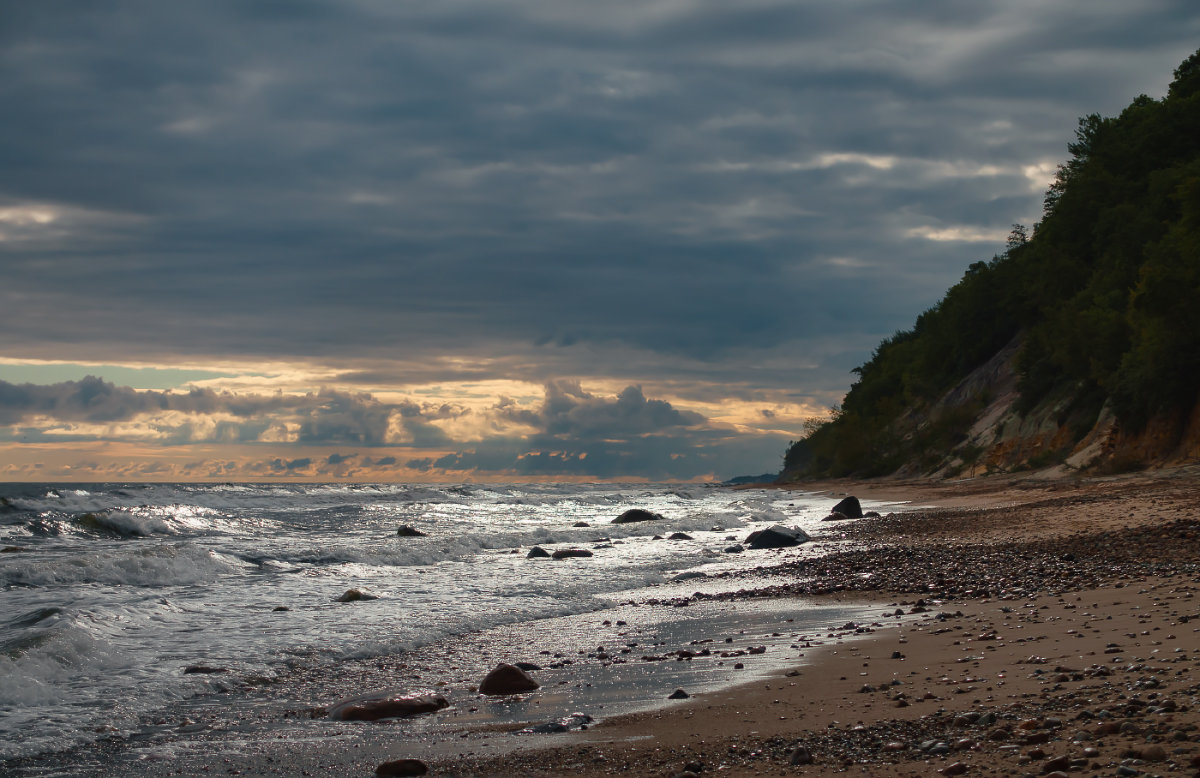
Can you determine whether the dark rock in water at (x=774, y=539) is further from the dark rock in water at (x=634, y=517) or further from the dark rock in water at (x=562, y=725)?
the dark rock in water at (x=562, y=725)

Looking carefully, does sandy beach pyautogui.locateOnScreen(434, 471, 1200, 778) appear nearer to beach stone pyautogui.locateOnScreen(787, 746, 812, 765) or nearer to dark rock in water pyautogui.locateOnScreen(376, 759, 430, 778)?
beach stone pyautogui.locateOnScreen(787, 746, 812, 765)

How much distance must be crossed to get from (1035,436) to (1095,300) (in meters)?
9.01

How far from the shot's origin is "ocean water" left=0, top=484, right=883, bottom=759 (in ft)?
27.7

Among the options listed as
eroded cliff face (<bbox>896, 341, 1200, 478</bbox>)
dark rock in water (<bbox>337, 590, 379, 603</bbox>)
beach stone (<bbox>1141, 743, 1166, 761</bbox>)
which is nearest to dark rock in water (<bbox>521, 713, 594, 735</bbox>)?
beach stone (<bbox>1141, 743, 1166, 761</bbox>)

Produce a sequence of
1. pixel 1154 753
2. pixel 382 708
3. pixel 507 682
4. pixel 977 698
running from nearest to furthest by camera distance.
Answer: pixel 1154 753, pixel 977 698, pixel 382 708, pixel 507 682

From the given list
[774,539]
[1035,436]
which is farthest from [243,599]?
[1035,436]

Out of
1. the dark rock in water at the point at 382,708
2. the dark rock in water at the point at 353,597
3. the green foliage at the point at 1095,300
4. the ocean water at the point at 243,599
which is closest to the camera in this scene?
the dark rock in water at the point at 382,708

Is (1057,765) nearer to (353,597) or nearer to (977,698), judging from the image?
(977,698)

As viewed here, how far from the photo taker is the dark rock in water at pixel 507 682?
8.09 meters

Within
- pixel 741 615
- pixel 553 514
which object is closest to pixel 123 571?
pixel 741 615

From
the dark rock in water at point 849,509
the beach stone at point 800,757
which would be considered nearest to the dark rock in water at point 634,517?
the dark rock in water at point 849,509

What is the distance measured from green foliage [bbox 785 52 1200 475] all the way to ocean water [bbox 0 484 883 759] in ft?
48.4

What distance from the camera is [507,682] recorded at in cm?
812

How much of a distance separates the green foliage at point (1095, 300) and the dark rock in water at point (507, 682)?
30.8 m
